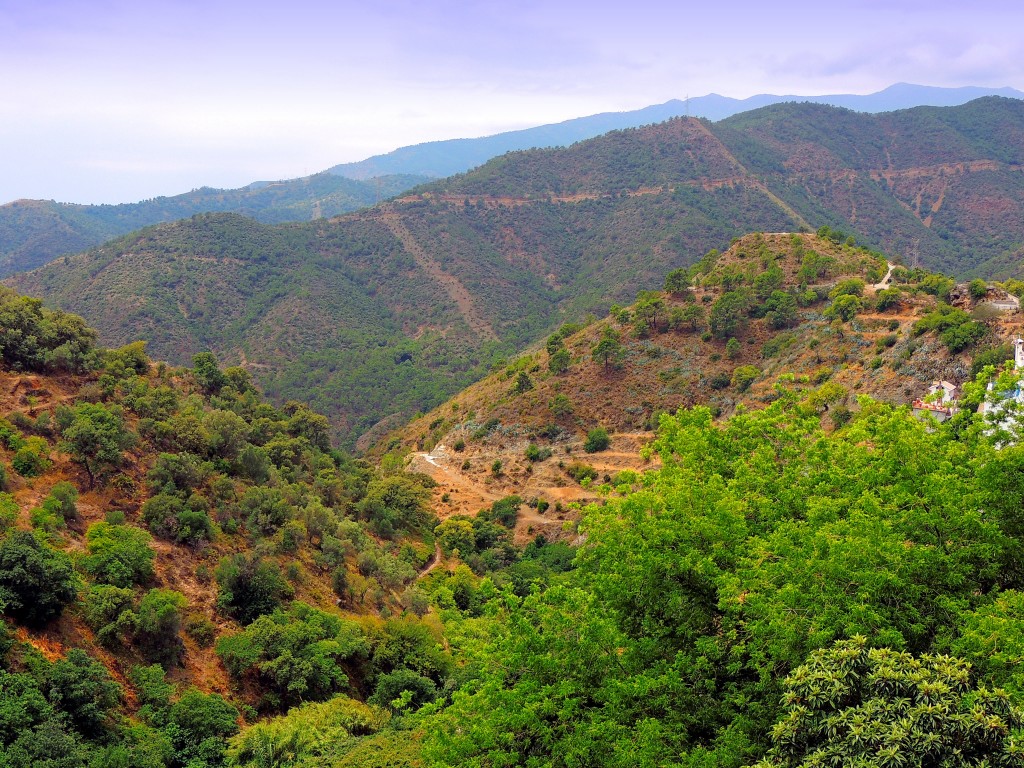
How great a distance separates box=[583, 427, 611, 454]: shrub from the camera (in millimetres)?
52875

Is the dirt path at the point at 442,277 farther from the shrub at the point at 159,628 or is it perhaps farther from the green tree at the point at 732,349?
the shrub at the point at 159,628

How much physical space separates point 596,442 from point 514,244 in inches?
4190

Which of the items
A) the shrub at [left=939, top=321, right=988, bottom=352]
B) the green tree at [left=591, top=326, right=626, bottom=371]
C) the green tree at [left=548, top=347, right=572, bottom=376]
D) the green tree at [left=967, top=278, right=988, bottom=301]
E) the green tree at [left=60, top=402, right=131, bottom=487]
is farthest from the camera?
the green tree at [left=548, top=347, right=572, bottom=376]

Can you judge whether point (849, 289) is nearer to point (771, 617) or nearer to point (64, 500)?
point (771, 617)

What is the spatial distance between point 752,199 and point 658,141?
34.1 meters

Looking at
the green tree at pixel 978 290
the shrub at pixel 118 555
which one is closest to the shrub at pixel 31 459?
the shrub at pixel 118 555

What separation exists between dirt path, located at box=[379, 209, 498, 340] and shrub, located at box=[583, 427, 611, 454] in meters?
71.5

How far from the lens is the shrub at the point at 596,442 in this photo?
52.9 meters

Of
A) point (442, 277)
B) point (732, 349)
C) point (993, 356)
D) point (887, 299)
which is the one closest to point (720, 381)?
point (732, 349)

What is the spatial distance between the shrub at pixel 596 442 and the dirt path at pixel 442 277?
235 ft

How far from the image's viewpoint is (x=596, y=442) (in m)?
52.9

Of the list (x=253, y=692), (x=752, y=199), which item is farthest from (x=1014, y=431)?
(x=752, y=199)

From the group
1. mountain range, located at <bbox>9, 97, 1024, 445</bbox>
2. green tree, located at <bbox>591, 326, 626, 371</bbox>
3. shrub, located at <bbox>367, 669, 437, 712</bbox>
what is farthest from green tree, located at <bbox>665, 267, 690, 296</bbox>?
shrub, located at <bbox>367, 669, 437, 712</bbox>

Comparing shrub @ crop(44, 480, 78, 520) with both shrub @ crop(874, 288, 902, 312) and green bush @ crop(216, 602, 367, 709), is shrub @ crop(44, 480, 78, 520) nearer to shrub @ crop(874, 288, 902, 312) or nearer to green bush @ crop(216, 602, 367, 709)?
green bush @ crop(216, 602, 367, 709)
